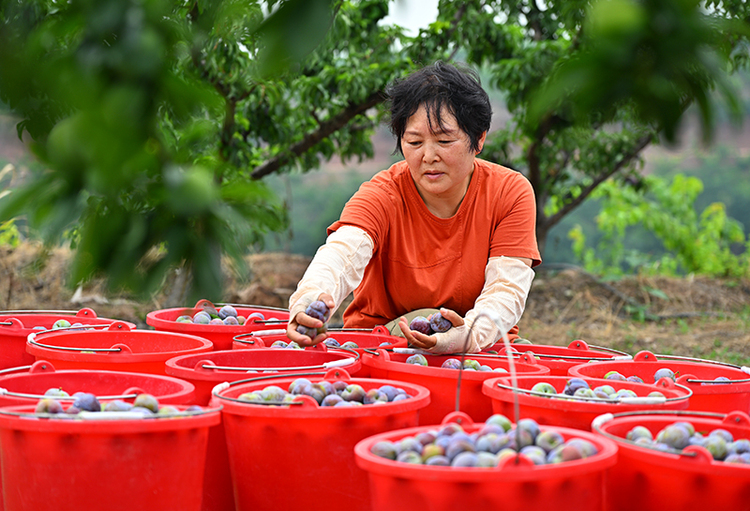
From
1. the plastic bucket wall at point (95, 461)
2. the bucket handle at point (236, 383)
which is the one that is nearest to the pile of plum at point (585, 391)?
the bucket handle at point (236, 383)

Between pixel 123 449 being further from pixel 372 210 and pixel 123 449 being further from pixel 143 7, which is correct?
pixel 372 210

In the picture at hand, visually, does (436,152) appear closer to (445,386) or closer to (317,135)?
(445,386)

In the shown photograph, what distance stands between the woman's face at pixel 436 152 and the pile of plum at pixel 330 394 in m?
0.88

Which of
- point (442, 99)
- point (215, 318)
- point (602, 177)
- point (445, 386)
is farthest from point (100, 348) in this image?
point (602, 177)

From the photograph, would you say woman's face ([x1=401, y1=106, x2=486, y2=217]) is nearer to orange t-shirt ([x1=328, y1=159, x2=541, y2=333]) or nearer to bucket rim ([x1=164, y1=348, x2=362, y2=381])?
orange t-shirt ([x1=328, y1=159, x2=541, y2=333])

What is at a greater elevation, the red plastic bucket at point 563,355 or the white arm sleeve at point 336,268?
the white arm sleeve at point 336,268

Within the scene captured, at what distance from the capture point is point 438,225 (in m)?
2.42

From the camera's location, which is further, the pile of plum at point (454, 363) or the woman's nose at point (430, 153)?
the woman's nose at point (430, 153)

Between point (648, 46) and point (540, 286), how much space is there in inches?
246

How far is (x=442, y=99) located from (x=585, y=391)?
3.41 ft

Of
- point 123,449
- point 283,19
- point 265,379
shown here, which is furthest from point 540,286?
point 283,19

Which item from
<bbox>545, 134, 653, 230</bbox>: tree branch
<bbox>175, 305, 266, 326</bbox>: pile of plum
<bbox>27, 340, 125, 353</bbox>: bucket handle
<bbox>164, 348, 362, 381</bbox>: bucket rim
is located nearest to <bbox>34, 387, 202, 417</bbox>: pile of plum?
<bbox>164, 348, 362, 381</bbox>: bucket rim

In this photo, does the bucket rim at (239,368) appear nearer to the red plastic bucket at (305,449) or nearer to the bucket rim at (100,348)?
the bucket rim at (100,348)

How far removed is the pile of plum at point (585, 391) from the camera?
157 centimetres
